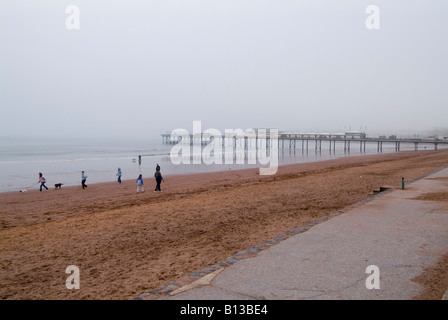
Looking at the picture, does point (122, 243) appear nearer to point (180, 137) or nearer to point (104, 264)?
point (104, 264)

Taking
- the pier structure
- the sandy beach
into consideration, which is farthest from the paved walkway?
the pier structure

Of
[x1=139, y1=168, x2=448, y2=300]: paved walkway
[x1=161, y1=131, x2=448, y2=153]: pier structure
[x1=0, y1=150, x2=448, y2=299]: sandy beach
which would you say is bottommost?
[x1=0, y1=150, x2=448, y2=299]: sandy beach

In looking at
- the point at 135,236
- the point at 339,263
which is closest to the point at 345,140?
the point at 135,236

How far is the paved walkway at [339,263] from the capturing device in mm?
3824

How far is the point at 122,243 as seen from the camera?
7.13 metres

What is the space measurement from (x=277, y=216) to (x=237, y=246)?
2.81 metres

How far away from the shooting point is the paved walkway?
382 centimetres

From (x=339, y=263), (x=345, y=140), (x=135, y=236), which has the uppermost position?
(x=345, y=140)

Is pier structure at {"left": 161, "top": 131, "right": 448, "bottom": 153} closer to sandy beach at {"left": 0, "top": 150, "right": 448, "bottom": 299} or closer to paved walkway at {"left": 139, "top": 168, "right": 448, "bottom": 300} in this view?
sandy beach at {"left": 0, "top": 150, "right": 448, "bottom": 299}

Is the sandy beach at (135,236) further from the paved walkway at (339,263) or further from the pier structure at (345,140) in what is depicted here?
the pier structure at (345,140)

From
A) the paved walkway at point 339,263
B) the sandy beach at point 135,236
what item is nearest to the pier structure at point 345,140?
the sandy beach at point 135,236

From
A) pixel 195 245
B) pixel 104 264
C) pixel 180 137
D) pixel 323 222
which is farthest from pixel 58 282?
pixel 180 137

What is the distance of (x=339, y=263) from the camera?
4688 millimetres

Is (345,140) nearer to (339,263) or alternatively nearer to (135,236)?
(135,236)
